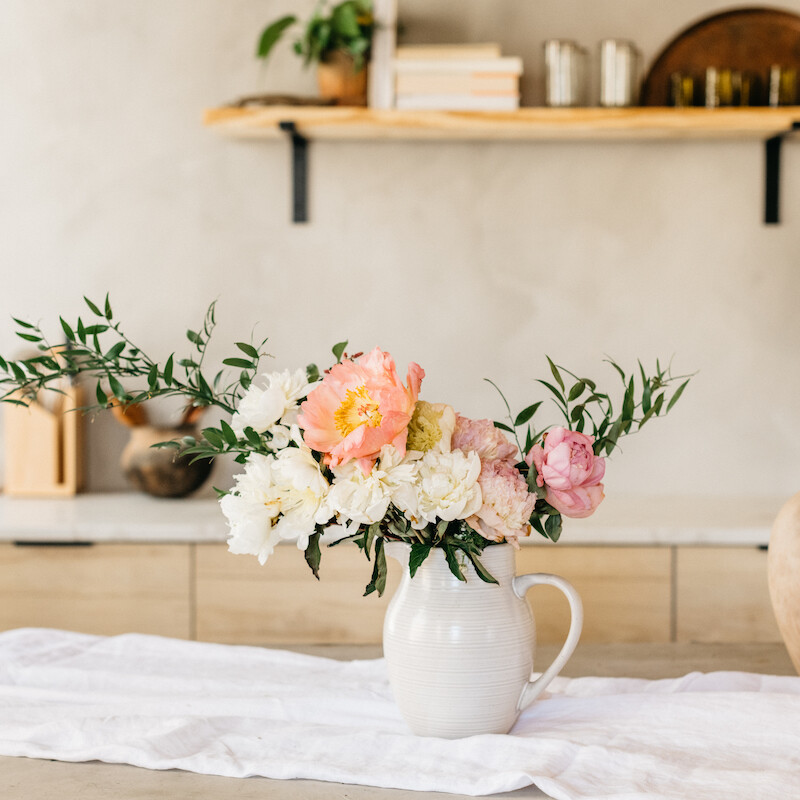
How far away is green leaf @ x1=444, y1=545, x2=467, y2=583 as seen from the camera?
839 mm

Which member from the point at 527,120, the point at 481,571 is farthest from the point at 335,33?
the point at 481,571

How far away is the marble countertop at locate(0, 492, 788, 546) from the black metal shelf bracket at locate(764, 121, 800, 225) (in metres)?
0.83

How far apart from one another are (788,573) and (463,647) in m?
0.36

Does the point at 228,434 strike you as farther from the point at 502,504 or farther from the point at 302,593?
the point at 302,593

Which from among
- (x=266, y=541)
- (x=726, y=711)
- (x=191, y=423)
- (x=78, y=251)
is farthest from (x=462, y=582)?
(x=78, y=251)

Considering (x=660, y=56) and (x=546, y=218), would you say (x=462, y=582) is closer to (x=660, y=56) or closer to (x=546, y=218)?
(x=546, y=218)

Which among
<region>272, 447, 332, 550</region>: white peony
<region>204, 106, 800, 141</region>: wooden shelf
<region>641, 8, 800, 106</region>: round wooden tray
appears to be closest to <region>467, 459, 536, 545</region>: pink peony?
<region>272, 447, 332, 550</region>: white peony

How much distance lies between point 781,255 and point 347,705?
209 centimetres

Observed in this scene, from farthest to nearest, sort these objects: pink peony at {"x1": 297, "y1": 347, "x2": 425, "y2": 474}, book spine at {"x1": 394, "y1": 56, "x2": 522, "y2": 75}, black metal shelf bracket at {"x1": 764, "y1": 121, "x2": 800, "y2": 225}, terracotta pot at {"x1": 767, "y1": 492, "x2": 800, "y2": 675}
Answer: black metal shelf bracket at {"x1": 764, "y1": 121, "x2": 800, "y2": 225}
book spine at {"x1": 394, "y1": 56, "x2": 522, "y2": 75}
terracotta pot at {"x1": 767, "y1": 492, "x2": 800, "y2": 675}
pink peony at {"x1": 297, "y1": 347, "x2": 425, "y2": 474}

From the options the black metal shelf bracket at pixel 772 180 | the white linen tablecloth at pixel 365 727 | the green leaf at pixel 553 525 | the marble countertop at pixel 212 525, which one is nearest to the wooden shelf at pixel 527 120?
the black metal shelf bracket at pixel 772 180

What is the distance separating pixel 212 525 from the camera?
2121 mm

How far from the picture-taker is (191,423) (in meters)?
2.50

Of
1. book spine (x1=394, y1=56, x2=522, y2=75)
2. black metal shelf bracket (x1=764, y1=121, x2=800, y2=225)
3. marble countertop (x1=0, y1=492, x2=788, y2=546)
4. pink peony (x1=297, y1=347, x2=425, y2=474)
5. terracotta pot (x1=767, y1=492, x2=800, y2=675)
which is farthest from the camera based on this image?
black metal shelf bracket (x1=764, y1=121, x2=800, y2=225)

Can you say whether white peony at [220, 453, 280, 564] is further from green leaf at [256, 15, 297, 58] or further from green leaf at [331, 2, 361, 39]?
green leaf at [256, 15, 297, 58]
